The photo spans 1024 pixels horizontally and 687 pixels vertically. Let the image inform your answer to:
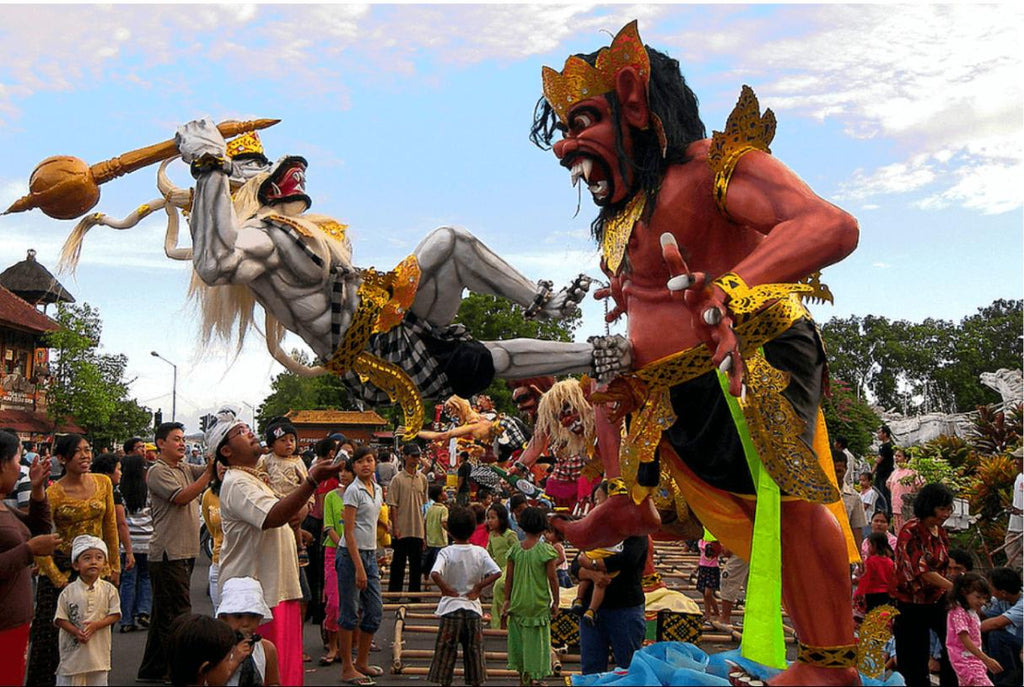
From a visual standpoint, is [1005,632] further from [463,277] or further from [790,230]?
[463,277]

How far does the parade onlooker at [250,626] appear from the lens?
10.1 ft

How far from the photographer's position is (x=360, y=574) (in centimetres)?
615

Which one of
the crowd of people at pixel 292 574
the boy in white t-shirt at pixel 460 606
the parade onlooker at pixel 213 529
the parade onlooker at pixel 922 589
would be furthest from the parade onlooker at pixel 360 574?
the parade onlooker at pixel 922 589

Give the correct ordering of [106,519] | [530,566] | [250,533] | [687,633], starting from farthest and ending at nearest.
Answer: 1. [687,633]
2. [530,566]
3. [106,519]
4. [250,533]

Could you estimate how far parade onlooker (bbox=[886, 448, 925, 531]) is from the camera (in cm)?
976

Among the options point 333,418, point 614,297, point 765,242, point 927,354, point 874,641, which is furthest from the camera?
point 927,354

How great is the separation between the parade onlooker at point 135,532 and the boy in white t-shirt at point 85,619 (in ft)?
7.82

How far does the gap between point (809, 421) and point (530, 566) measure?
132 inches

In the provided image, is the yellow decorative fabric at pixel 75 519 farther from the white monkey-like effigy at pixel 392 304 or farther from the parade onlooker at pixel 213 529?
the white monkey-like effigy at pixel 392 304

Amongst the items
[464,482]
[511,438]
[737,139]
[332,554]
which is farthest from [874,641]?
[464,482]

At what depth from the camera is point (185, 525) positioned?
5891 millimetres

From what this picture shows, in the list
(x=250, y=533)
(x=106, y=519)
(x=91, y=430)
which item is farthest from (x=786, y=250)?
(x=91, y=430)

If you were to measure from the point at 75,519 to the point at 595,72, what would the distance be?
3731 mm

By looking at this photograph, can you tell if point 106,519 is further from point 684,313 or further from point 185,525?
point 684,313
